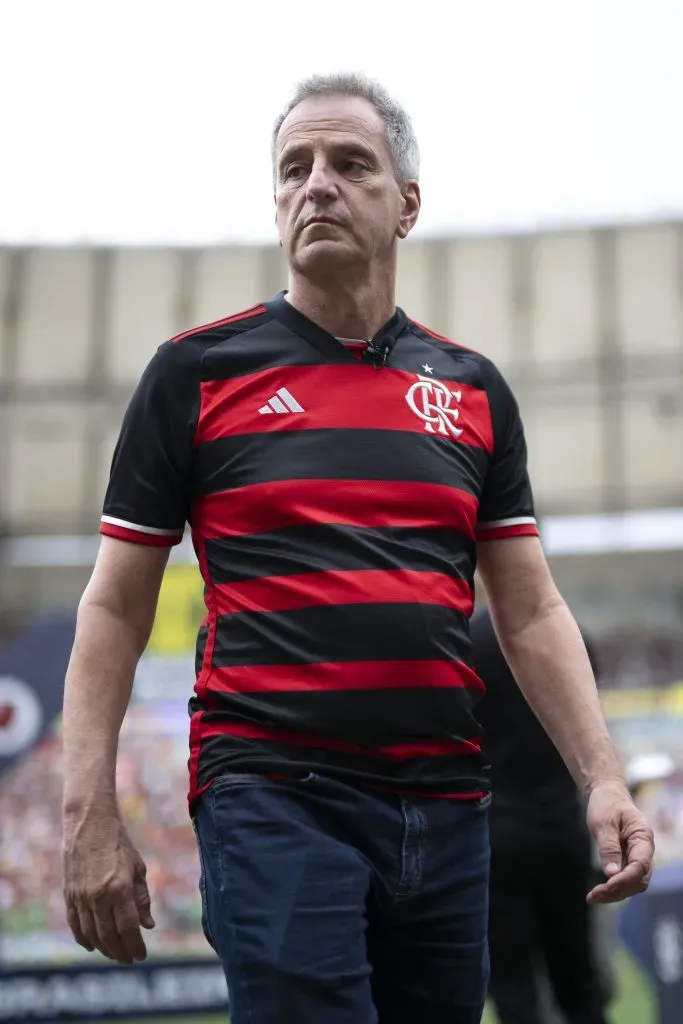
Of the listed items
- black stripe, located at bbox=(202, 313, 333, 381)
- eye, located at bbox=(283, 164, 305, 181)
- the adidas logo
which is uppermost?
eye, located at bbox=(283, 164, 305, 181)

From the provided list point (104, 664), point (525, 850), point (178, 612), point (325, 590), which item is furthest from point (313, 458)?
point (178, 612)

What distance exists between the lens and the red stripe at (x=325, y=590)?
1.59m

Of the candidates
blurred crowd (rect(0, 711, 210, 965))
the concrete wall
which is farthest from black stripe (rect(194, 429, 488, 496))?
the concrete wall

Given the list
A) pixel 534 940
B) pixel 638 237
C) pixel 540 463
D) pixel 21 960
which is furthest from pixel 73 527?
pixel 534 940

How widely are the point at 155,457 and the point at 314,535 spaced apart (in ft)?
0.81

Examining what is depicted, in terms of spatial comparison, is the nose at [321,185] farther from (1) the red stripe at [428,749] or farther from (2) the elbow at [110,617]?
(1) the red stripe at [428,749]

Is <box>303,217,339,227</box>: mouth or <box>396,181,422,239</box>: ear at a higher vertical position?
<box>396,181,422,239</box>: ear

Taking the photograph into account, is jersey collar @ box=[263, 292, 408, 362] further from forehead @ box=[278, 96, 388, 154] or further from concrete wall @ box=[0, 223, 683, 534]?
concrete wall @ box=[0, 223, 683, 534]

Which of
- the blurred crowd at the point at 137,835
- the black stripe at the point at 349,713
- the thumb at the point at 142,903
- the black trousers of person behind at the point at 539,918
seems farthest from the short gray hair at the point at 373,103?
the blurred crowd at the point at 137,835

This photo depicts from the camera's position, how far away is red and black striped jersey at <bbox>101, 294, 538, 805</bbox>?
5.12 feet

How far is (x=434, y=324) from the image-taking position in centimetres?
1677

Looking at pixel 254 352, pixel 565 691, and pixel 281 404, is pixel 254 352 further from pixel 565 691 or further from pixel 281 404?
pixel 565 691

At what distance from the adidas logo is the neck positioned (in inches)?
6.4

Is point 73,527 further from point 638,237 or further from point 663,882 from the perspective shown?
point 663,882
